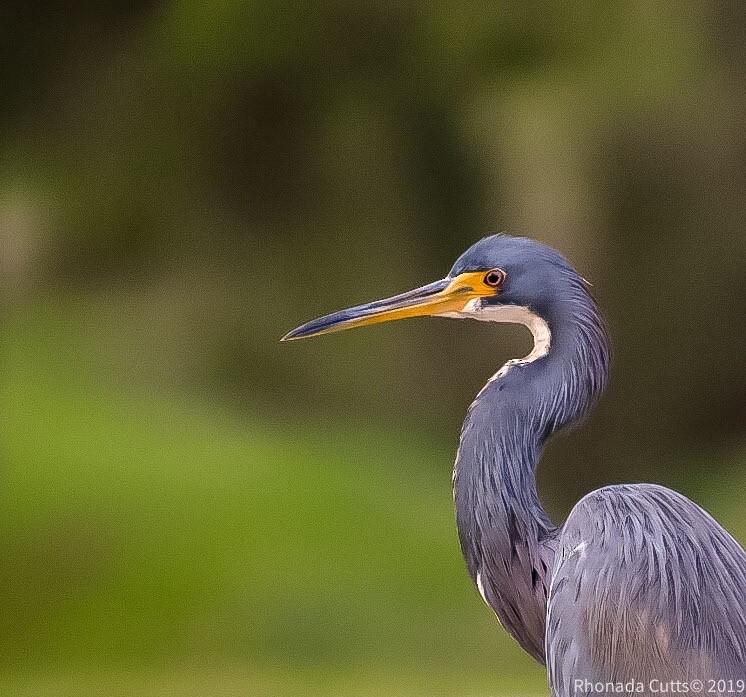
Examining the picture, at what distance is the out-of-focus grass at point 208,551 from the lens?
2322 mm

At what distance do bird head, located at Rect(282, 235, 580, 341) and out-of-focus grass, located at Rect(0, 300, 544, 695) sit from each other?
32.3 inches

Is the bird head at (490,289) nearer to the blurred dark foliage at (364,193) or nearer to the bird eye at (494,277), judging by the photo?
the bird eye at (494,277)

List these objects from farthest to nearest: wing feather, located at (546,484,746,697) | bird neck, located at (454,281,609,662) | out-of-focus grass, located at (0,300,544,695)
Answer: out-of-focus grass, located at (0,300,544,695) < bird neck, located at (454,281,609,662) < wing feather, located at (546,484,746,697)

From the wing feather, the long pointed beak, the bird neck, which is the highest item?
the long pointed beak

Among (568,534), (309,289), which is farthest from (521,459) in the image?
(309,289)

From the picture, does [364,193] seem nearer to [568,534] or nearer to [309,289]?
[309,289]

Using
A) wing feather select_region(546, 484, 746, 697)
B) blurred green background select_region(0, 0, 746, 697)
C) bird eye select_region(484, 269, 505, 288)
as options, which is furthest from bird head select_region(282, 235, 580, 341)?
blurred green background select_region(0, 0, 746, 697)

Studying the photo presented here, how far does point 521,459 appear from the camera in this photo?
4.95 feet

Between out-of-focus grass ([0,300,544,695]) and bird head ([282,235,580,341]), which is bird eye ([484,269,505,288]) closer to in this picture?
bird head ([282,235,580,341])

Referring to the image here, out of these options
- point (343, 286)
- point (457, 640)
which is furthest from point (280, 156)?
point (457, 640)

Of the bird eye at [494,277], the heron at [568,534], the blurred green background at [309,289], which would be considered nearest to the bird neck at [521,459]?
the heron at [568,534]

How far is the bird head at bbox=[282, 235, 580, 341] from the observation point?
157 cm

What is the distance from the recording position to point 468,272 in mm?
1617

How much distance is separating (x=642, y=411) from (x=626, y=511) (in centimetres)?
104
